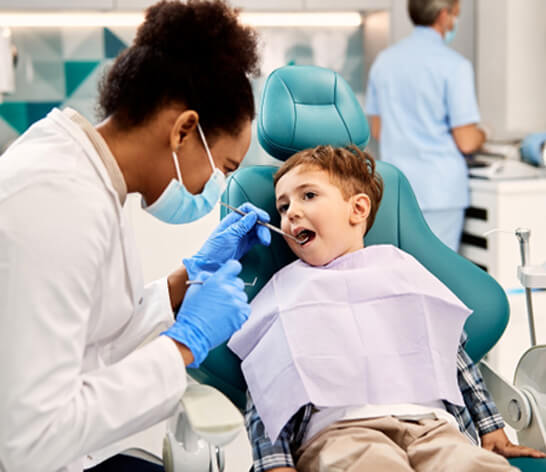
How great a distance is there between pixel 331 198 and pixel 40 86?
8.22 ft

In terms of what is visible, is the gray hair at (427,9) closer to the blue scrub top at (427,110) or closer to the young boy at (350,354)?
the blue scrub top at (427,110)

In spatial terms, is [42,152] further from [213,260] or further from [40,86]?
[40,86]

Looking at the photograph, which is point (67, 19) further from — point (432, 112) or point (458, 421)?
point (458, 421)

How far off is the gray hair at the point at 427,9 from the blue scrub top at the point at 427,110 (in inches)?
1.6

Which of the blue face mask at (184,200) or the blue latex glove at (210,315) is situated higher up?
the blue face mask at (184,200)

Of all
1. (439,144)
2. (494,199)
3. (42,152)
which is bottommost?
(494,199)

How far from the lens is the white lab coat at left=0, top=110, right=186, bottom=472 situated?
32.4 inches

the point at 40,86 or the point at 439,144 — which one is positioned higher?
the point at 40,86

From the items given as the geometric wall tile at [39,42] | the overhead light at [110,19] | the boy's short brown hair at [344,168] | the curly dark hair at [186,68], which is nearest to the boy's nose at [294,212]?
the boy's short brown hair at [344,168]

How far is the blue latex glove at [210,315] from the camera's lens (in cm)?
100

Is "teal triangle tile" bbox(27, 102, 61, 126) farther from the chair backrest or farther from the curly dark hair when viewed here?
the curly dark hair

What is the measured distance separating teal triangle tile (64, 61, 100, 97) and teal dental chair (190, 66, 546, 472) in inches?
86.4

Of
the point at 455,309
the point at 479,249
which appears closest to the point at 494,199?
the point at 479,249

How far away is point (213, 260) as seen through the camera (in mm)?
1387
